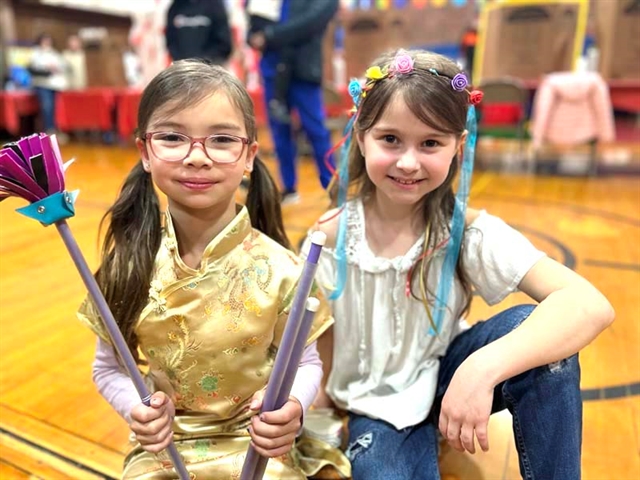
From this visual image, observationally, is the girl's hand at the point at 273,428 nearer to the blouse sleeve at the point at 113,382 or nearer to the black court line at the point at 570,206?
the blouse sleeve at the point at 113,382

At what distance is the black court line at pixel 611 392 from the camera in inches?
45.3

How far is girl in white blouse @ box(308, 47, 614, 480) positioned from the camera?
2.40ft

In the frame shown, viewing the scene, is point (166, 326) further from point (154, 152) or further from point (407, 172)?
point (407, 172)

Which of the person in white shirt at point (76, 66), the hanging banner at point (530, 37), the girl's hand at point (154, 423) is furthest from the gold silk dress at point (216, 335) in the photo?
the person in white shirt at point (76, 66)

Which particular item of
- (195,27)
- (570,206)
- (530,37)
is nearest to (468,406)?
(570,206)

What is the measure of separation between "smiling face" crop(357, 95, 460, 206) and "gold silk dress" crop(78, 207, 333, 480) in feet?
0.60

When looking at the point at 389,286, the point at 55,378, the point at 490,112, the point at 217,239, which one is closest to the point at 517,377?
the point at 389,286

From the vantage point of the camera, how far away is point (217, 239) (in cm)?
74

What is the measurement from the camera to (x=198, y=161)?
0.69m

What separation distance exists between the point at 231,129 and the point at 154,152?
10 cm

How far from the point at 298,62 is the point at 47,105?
374 centimetres

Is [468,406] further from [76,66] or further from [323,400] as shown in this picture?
[76,66]

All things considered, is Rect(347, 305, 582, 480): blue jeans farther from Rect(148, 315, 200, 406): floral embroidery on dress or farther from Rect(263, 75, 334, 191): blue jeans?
Rect(263, 75, 334, 191): blue jeans

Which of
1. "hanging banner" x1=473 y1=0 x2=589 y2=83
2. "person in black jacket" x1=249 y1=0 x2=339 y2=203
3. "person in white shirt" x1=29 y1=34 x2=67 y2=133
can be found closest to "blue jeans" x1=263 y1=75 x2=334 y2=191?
"person in black jacket" x1=249 y1=0 x2=339 y2=203
